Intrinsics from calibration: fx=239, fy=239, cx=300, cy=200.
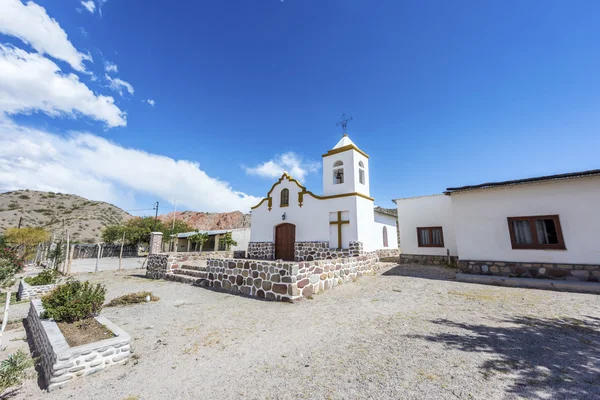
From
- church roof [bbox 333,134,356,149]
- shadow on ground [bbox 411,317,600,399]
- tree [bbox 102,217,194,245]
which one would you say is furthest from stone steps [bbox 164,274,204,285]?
tree [bbox 102,217,194,245]

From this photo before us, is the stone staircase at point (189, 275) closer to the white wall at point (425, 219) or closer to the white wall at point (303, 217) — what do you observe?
the white wall at point (303, 217)

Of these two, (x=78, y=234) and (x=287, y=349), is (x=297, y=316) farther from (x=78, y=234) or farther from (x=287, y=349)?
(x=78, y=234)

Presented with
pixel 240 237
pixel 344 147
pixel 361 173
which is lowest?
pixel 240 237

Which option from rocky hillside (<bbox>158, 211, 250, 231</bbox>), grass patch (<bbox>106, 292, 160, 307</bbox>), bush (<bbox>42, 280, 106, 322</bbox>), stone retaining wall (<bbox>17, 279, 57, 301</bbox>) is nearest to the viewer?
bush (<bbox>42, 280, 106, 322</bbox>)

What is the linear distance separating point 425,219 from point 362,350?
12773 mm

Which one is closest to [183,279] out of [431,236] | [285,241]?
[285,241]

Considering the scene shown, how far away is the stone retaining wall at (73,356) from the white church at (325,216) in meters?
9.90

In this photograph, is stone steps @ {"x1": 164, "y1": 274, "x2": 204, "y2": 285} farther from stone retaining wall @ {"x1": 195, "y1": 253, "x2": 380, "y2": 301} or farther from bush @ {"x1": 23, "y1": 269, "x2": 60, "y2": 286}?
bush @ {"x1": 23, "y1": 269, "x2": 60, "y2": 286}

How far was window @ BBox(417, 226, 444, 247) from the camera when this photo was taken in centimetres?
1425

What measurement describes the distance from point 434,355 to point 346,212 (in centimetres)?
930

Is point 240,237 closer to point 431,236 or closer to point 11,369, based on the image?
point 431,236

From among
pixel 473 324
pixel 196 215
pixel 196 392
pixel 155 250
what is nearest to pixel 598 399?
pixel 473 324

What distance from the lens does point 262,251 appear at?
1547 centimetres

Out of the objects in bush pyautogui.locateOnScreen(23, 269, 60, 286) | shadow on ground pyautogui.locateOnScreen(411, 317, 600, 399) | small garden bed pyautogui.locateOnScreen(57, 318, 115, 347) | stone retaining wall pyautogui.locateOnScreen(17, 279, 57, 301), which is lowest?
stone retaining wall pyautogui.locateOnScreen(17, 279, 57, 301)
